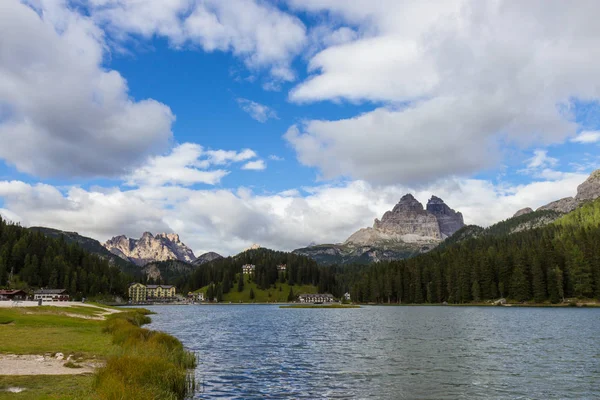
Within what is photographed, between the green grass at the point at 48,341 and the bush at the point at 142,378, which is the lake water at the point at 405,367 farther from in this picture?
the green grass at the point at 48,341

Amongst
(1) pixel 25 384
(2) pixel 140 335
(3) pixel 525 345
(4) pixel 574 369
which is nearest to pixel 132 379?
(1) pixel 25 384

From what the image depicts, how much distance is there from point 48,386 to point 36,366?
351 inches

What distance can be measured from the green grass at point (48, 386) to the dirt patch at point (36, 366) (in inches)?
68.1

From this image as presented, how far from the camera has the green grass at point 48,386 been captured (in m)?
20.8

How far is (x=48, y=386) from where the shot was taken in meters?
24.0

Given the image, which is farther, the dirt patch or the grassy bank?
the dirt patch

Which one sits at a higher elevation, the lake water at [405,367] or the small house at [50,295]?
the small house at [50,295]

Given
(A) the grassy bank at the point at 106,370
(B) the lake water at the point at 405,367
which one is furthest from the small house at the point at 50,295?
(A) the grassy bank at the point at 106,370

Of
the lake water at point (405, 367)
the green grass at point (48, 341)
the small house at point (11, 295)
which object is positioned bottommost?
the lake water at point (405, 367)

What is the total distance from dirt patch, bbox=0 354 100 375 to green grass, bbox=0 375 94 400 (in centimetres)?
173

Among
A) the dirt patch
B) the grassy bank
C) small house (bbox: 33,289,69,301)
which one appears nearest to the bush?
the grassy bank

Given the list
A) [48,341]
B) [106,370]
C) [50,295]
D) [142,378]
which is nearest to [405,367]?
[142,378]

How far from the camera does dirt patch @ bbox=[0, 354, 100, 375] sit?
28672 mm

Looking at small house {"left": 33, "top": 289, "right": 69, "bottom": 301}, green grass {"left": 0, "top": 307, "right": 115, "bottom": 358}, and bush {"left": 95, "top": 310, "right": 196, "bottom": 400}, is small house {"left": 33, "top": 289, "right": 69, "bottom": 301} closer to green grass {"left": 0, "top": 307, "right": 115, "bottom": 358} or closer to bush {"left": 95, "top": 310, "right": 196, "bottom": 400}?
green grass {"left": 0, "top": 307, "right": 115, "bottom": 358}
